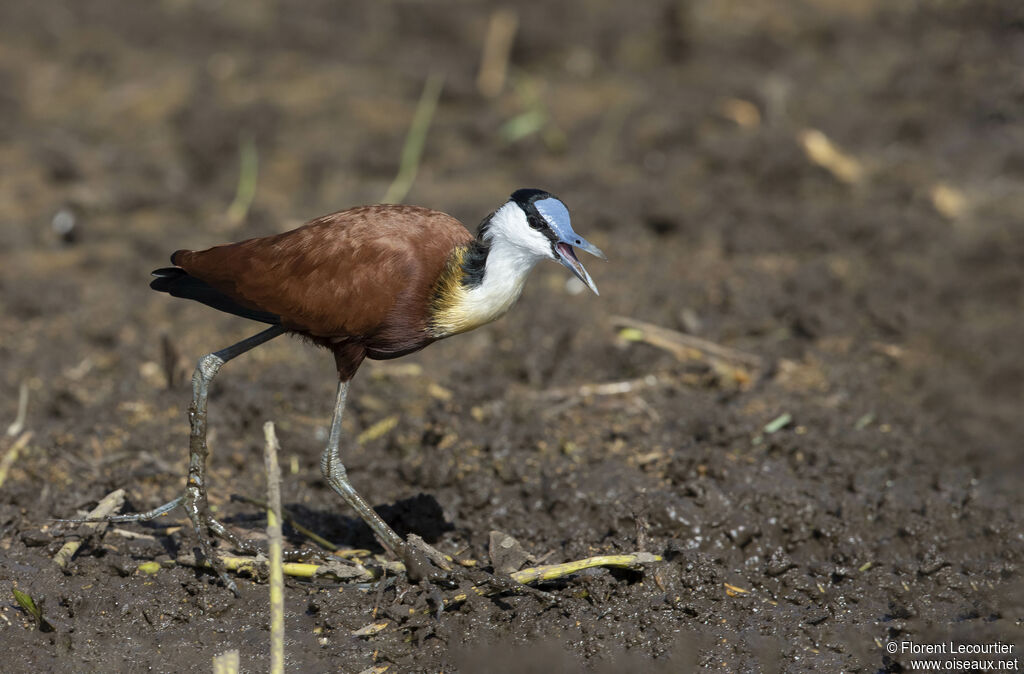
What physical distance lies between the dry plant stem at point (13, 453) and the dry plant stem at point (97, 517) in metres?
0.77

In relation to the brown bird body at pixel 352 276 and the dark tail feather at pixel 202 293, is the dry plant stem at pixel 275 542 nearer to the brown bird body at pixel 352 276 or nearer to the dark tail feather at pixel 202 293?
the brown bird body at pixel 352 276

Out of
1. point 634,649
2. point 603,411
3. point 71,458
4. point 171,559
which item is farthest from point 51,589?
point 603,411

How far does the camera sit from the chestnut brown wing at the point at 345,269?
4.48 m

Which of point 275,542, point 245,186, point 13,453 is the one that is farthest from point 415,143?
point 275,542

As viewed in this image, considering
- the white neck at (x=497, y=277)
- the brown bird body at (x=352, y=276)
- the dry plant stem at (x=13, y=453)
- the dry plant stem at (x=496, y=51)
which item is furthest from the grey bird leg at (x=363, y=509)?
the dry plant stem at (x=496, y=51)

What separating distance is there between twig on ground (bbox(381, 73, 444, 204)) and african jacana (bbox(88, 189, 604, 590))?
3800 millimetres

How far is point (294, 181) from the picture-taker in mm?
9211

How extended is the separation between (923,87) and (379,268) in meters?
7.09

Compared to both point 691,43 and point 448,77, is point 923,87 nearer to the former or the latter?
point 691,43

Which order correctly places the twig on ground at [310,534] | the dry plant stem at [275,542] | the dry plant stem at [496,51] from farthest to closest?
the dry plant stem at [496,51], the twig on ground at [310,534], the dry plant stem at [275,542]

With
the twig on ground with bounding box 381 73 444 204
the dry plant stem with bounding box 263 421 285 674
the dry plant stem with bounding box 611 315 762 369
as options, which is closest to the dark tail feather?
the dry plant stem with bounding box 263 421 285 674

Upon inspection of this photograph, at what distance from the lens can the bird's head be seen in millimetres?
4281

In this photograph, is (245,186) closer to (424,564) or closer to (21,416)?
(21,416)

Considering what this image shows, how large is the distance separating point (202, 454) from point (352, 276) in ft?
3.39
